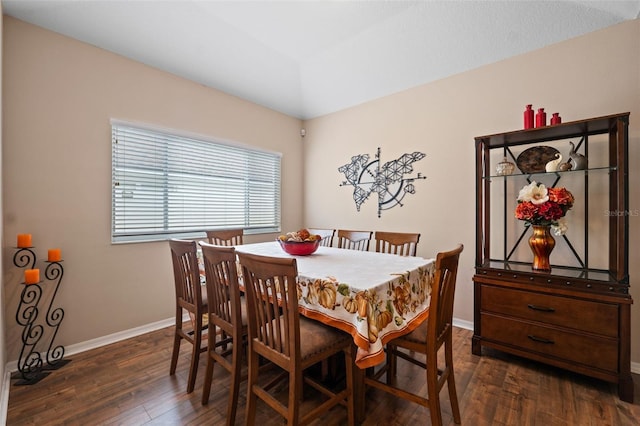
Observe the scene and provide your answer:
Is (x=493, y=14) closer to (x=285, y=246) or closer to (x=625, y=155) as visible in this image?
(x=625, y=155)

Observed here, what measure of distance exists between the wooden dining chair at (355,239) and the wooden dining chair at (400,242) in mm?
142

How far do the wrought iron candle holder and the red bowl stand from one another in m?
1.80

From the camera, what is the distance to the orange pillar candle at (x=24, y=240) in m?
2.08

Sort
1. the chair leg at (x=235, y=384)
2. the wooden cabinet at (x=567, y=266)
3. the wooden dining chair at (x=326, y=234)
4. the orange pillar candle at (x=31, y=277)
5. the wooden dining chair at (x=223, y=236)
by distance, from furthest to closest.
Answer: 1. the wooden dining chair at (x=326, y=234)
2. the wooden dining chair at (x=223, y=236)
3. the orange pillar candle at (x=31, y=277)
4. the wooden cabinet at (x=567, y=266)
5. the chair leg at (x=235, y=384)

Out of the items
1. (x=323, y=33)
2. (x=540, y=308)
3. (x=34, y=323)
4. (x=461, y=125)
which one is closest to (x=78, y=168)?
(x=34, y=323)

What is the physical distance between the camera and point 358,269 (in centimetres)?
179

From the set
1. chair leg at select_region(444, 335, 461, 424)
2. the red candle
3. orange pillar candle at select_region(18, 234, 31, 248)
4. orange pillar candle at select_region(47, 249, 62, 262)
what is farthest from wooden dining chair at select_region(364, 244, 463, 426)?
orange pillar candle at select_region(18, 234, 31, 248)

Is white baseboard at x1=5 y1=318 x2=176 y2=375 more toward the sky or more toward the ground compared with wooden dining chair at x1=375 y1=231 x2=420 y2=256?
more toward the ground

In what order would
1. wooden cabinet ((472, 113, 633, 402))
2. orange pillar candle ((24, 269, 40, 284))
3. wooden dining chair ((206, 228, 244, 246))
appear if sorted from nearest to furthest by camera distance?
wooden cabinet ((472, 113, 633, 402)) < orange pillar candle ((24, 269, 40, 284)) < wooden dining chair ((206, 228, 244, 246))

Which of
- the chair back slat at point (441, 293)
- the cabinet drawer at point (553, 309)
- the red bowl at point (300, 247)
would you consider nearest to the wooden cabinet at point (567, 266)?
the cabinet drawer at point (553, 309)

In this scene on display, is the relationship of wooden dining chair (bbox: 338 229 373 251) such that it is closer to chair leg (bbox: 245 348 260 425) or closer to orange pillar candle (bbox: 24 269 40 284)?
chair leg (bbox: 245 348 260 425)

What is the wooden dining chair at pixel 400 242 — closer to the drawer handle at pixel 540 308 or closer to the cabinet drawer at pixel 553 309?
the cabinet drawer at pixel 553 309

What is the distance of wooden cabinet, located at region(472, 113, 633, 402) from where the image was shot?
187cm

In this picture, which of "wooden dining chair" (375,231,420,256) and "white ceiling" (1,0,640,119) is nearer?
"white ceiling" (1,0,640,119)
